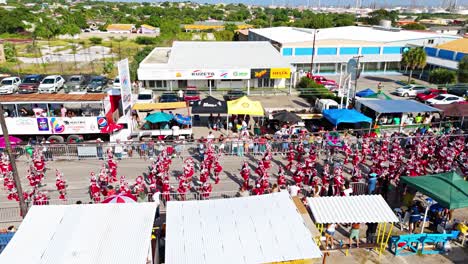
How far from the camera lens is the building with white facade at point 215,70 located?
1258 inches

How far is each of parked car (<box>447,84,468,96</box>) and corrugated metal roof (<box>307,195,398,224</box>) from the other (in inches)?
989

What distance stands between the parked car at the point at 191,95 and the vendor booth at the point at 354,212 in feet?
60.4

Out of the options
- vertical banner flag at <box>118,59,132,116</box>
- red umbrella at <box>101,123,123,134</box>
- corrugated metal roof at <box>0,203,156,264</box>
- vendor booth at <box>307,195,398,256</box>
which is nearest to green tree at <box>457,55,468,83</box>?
vendor booth at <box>307,195,398,256</box>

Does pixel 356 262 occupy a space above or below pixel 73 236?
below

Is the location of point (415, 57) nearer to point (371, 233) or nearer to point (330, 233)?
point (371, 233)

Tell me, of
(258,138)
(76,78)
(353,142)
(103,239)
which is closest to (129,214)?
(103,239)

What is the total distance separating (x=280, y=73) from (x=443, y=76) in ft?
59.2

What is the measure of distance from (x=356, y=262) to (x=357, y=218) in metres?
A: 1.51

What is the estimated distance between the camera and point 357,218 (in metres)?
11.2

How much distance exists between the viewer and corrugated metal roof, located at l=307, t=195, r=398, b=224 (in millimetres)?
11203

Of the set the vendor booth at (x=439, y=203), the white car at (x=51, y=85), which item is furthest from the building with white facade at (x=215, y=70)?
the vendor booth at (x=439, y=203)

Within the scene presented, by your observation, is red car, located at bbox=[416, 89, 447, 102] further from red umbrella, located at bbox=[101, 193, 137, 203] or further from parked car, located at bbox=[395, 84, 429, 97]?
red umbrella, located at bbox=[101, 193, 137, 203]

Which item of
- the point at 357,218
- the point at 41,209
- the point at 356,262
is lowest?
the point at 356,262

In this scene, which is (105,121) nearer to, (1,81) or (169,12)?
(1,81)
